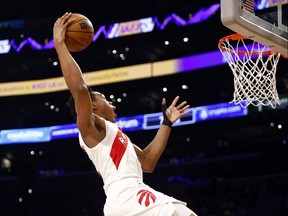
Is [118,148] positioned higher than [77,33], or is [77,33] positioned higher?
[77,33]

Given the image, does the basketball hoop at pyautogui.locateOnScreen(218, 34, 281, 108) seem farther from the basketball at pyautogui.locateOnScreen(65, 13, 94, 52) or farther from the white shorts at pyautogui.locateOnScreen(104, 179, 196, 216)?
the white shorts at pyautogui.locateOnScreen(104, 179, 196, 216)

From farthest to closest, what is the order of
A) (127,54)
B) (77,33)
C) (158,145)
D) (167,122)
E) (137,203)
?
(127,54), (167,122), (158,145), (77,33), (137,203)

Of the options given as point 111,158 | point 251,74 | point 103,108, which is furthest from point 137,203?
point 251,74

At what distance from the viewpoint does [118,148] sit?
3881mm

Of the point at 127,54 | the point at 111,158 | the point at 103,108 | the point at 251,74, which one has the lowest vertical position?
the point at 127,54

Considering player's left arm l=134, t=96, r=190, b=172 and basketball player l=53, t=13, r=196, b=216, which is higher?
basketball player l=53, t=13, r=196, b=216

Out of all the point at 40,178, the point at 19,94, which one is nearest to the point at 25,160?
the point at 40,178

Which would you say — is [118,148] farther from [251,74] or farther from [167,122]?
[251,74]

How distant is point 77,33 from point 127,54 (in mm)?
17128

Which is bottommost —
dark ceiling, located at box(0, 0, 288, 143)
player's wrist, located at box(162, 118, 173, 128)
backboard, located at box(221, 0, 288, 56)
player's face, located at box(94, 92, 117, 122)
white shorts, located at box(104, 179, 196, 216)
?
dark ceiling, located at box(0, 0, 288, 143)

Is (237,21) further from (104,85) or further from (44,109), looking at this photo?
(44,109)

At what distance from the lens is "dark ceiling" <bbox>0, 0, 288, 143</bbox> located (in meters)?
18.8

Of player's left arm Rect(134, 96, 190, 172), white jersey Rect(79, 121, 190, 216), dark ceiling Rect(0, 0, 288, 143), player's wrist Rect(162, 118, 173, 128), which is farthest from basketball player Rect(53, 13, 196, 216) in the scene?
dark ceiling Rect(0, 0, 288, 143)

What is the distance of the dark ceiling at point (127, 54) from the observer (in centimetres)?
1877
